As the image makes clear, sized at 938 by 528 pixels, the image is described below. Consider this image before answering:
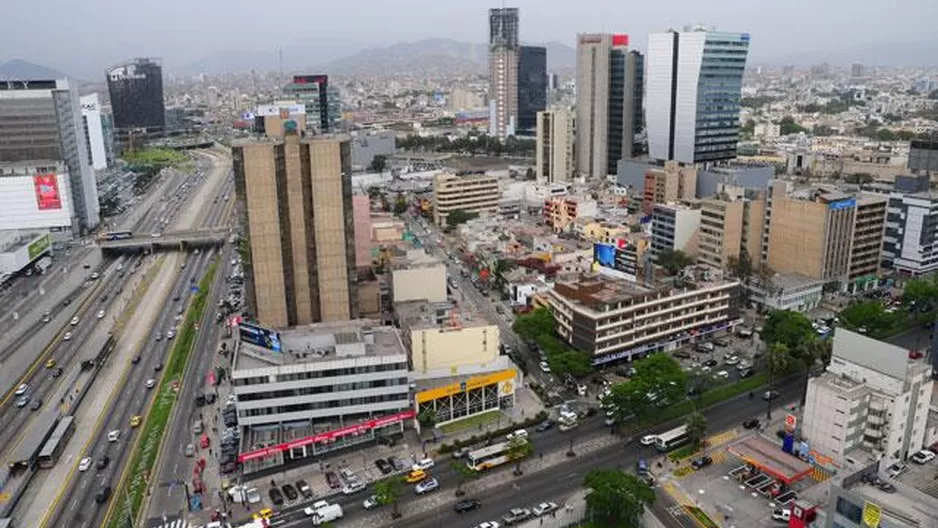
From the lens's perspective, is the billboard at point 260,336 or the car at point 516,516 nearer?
the car at point 516,516

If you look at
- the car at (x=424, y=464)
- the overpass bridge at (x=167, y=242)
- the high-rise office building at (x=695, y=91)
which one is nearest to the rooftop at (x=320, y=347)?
the car at (x=424, y=464)

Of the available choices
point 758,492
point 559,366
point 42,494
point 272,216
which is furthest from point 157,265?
point 758,492

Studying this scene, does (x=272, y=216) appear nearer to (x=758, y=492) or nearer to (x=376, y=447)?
(x=376, y=447)

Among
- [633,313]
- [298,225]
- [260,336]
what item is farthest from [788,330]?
[260,336]

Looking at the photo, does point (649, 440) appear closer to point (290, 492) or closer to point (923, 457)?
point (923, 457)

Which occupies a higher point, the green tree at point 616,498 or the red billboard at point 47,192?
the red billboard at point 47,192

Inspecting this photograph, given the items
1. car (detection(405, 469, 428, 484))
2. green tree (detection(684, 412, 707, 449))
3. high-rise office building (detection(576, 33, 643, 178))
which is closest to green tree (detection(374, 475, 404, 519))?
car (detection(405, 469, 428, 484))

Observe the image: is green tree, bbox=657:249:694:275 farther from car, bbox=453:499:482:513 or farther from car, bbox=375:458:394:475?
car, bbox=453:499:482:513

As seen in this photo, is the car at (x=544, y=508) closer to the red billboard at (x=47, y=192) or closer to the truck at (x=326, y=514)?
the truck at (x=326, y=514)
